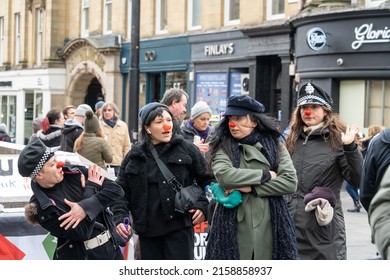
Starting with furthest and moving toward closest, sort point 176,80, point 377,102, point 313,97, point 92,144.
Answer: point 176,80, point 377,102, point 92,144, point 313,97

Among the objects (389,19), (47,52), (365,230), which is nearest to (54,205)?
(365,230)

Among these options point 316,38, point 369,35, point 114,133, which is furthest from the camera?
point 316,38

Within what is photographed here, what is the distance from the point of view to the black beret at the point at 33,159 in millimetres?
5016

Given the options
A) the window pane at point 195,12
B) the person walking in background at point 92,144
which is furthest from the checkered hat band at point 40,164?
the window pane at point 195,12

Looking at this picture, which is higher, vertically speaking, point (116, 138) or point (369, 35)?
point (369, 35)

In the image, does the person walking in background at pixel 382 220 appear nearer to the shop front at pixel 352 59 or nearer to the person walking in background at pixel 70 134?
the person walking in background at pixel 70 134

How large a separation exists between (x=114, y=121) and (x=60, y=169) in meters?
6.75

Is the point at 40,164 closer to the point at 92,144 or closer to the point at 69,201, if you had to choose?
the point at 69,201

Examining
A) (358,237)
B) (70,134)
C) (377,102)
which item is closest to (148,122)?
(70,134)

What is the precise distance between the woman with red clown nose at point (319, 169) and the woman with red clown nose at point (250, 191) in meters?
0.66

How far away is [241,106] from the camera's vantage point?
509 cm

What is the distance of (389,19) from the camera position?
53.1 ft

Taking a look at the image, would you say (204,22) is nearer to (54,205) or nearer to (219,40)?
(219,40)

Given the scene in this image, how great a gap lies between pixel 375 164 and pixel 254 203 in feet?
3.28
